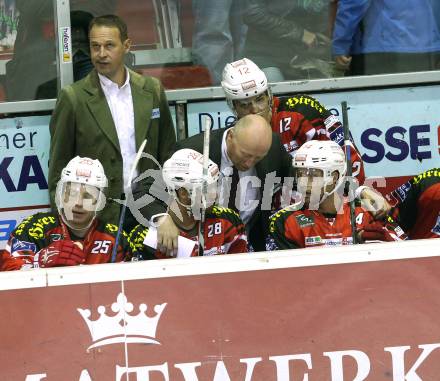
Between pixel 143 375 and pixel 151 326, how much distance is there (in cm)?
20

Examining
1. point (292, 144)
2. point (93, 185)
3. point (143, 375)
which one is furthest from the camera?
point (292, 144)

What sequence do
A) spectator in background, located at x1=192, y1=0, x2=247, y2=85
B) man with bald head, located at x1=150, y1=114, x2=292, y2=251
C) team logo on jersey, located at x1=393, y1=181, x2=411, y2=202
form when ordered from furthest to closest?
spectator in background, located at x1=192, y1=0, x2=247, y2=85, team logo on jersey, located at x1=393, y1=181, x2=411, y2=202, man with bald head, located at x1=150, y1=114, x2=292, y2=251

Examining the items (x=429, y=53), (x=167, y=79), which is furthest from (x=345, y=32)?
(x=167, y=79)

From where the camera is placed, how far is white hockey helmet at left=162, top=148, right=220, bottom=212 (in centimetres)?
536

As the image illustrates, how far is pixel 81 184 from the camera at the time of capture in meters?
5.57

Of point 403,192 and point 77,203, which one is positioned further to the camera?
point 403,192

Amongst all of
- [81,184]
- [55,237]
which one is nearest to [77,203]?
[81,184]

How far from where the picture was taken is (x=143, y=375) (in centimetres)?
461

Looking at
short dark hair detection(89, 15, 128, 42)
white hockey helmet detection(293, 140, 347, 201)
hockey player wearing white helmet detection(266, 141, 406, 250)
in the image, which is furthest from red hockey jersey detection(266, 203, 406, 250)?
short dark hair detection(89, 15, 128, 42)

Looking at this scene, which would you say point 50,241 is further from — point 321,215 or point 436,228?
point 436,228

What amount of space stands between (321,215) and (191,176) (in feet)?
2.36

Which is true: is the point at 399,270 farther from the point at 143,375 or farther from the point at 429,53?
the point at 429,53

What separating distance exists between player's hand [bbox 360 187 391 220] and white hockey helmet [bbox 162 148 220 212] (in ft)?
2.46

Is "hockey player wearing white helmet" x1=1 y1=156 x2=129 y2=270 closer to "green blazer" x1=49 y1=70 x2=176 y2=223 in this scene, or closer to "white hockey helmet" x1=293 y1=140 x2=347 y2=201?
"green blazer" x1=49 y1=70 x2=176 y2=223
